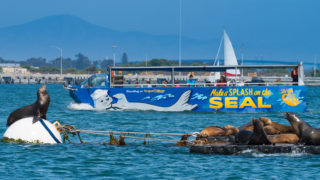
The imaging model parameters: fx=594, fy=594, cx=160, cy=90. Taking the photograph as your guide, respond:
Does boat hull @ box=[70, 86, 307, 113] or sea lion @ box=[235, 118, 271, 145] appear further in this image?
boat hull @ box=[70, 86, 307, 113]

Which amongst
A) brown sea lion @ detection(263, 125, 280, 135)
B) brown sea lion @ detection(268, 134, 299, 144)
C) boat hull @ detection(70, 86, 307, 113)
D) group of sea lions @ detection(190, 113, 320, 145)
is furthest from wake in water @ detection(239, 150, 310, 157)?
boat hull @ detection(70, 86, 307, 113)

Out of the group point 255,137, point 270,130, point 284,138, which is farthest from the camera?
point 270,130

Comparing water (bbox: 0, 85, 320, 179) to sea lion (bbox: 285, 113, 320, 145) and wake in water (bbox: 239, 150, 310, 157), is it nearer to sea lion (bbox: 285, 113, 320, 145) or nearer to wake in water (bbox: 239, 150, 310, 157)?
wake in water (bbox: 239, 150, 310, 157)

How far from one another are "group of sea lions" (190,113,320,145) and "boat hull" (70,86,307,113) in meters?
16.4

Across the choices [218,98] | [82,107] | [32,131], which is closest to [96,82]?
[82,107]

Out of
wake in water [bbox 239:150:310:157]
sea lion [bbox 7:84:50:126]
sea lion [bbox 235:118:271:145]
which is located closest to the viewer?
wake in water [bbox 239:150:310:157]

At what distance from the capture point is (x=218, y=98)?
37.5 metres

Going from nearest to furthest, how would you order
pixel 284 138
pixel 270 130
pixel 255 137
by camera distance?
pixel 255 137, pixel 284 138, pixel 270 130

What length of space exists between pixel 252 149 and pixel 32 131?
7443 millimetres

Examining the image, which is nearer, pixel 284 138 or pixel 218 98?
pixel 284 138

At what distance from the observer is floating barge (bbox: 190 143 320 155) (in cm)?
1867

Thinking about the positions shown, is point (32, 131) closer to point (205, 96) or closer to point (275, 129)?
point (275, 129)

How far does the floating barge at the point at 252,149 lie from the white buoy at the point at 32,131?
513cm

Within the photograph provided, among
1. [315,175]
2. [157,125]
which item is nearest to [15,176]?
[315,175]
